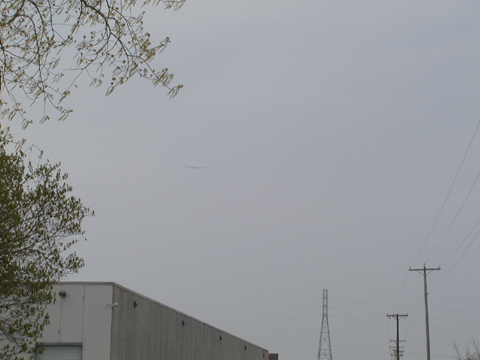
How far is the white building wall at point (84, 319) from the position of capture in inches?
861

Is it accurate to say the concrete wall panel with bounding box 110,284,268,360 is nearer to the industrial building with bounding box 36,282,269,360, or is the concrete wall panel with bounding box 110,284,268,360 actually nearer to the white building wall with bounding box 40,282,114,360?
the industrial building with bounding box 36,282,269,360

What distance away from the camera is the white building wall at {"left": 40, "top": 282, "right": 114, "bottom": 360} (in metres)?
21.9

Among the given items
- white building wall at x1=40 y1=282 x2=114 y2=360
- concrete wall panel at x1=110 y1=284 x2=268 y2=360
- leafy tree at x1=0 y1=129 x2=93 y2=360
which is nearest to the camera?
leafy tree at x1=0 y1=129 x2=93 y2=360

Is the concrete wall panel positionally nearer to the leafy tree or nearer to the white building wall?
the white building wall

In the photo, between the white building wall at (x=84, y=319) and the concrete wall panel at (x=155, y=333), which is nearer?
the white building wall at (x=84, y=319)

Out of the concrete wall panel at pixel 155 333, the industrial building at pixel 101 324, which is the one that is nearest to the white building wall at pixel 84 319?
the industrial building at pixel 101 324

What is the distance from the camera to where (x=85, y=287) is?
2231cm

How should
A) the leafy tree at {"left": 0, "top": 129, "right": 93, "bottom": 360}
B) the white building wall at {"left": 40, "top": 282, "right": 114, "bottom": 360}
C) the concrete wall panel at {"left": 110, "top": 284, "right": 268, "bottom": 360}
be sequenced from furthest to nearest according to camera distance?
the concrete wall panel at {"left": 110, "top": 284, "right": 268, "bottom": 360} → the white building wall at {"left": 40, "top": 282, "right": 114, "bottom": 360} → the leafy tree at {"left": 0, "top": 129, "right": 93, "bottom": 360}

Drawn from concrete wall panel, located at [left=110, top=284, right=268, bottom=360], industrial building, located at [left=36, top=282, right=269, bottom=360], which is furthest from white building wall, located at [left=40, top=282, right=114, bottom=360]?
concrete wall panel, located at [left=110, top=284, right=268, bottom=360]

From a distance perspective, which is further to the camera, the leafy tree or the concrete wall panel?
the concrete wall panel

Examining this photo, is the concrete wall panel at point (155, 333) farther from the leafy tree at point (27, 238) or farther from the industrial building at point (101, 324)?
the leafy tree at point (27, 238)

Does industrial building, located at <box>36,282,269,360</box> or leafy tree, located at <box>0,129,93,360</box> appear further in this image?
industrial building, located at <box>36,282,269,360</box>

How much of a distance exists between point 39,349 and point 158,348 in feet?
43.9

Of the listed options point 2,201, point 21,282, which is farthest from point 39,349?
point 2,201
